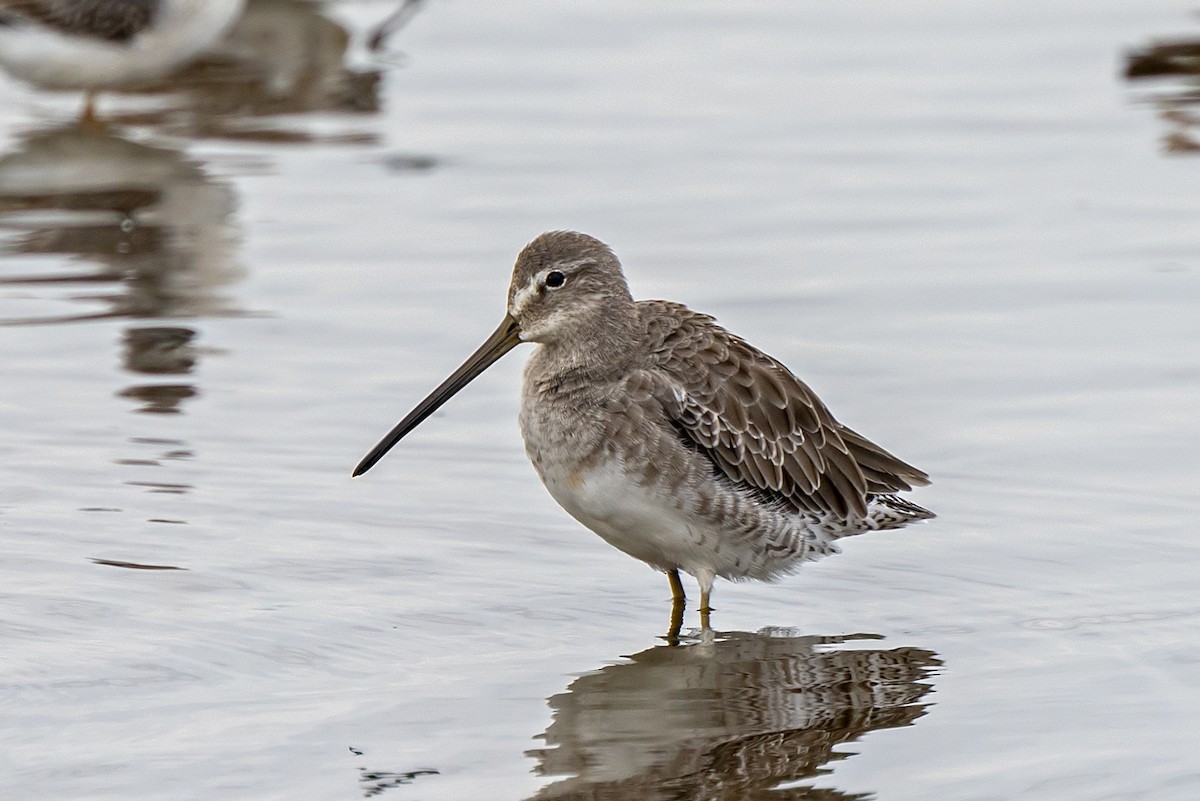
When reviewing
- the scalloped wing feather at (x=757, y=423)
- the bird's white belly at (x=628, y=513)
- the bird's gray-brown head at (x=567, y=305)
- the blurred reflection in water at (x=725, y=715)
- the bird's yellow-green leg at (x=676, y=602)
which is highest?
the bird's gray-brown head at (x=567, y=305)

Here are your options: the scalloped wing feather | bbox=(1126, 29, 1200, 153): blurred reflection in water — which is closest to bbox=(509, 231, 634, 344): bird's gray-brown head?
the scalloped wing feather

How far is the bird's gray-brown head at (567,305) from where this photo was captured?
5.59 metres

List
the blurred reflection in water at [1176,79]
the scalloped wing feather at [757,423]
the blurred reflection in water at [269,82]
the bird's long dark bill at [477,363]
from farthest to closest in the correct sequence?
the blurred reflection in water at [269,82] < the blurred reflection in water at [1176,79] < the bird's long dark bill at [477,363] < the scalloped wing feather at [757,423]

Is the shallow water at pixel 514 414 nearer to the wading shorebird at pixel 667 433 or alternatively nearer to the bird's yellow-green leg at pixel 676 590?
the bird's yellow-green leg at pixel 676 590

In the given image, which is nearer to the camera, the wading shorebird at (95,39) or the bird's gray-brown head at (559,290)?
the bird's gray-brown head at (559,290)

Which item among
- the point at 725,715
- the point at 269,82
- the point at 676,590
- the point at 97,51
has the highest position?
the point at 97,51

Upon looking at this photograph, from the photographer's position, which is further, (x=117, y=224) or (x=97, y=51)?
(x=97, y=51)

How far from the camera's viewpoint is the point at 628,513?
17.6 feet

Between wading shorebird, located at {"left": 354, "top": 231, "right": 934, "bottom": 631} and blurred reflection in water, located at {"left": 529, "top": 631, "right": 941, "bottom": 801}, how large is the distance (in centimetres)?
30

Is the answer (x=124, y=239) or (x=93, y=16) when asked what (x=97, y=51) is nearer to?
(x=93, y=16)

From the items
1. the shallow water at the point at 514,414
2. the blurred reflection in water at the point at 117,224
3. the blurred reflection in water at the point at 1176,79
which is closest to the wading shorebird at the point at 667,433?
the shallow water at the point at 514,414

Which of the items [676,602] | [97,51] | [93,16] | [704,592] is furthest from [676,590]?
[93,16]

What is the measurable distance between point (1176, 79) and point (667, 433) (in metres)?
7.20

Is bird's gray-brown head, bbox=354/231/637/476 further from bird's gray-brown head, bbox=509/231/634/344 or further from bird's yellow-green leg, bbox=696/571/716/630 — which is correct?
bird's yellow-green leg, bbox=696/571/716/630
